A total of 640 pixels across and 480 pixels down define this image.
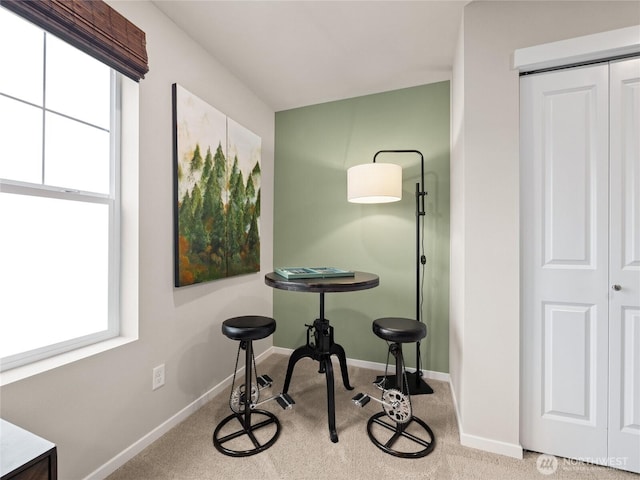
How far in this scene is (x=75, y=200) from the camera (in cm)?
148

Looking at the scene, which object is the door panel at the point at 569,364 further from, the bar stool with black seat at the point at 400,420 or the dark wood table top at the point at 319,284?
the dark wood table top at the point at 319,284

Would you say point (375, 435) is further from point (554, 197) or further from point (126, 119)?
point (126, 119)

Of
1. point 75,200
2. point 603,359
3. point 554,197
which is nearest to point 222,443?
point 75,200

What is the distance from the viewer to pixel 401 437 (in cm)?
180

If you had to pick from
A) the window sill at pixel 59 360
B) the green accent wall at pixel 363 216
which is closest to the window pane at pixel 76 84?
the window sill at pixel 59 360

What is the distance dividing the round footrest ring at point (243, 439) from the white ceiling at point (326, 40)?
252 cm

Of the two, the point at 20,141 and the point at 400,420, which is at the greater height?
the point at 20,141

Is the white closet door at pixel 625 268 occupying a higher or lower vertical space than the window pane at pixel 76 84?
lower

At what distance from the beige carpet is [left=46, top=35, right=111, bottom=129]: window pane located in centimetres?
187

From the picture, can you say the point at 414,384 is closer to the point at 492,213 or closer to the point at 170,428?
the point at 492,213

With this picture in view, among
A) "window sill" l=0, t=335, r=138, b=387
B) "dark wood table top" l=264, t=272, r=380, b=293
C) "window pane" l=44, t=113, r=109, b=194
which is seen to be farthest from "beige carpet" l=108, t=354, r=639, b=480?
"window pane" l=44, t=113, r=109, b=194

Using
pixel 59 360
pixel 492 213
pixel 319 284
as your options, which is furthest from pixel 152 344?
pixel 492 213

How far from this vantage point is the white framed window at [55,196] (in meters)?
1.25

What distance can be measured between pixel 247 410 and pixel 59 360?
100 centimetres
